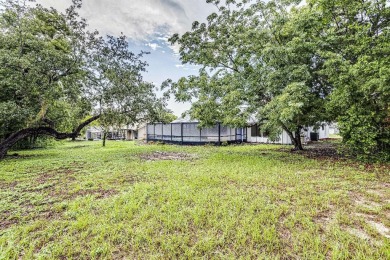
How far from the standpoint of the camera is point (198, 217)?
10.7ft

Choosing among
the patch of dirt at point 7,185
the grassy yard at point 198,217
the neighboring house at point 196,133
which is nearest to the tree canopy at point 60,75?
the patch of dirt at point 7,185

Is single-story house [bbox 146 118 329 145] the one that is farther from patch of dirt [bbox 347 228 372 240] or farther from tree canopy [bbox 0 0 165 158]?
patch of dirt [bbox 347 228 372 240]

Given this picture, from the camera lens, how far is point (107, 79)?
10391 mm

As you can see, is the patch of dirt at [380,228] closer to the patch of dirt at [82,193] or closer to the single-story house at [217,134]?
the patch of dirt at [82,193]

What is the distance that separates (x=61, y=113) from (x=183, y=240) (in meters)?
12.2

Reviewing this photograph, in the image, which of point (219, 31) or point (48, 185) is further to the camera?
point (219, 31)

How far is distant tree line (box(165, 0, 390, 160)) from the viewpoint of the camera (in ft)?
24.0

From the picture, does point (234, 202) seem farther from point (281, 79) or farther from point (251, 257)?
point (281, 79)

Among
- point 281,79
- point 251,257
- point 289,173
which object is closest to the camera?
point 251,257

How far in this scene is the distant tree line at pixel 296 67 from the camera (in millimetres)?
7312

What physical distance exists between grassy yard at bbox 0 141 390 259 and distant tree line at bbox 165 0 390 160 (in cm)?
308

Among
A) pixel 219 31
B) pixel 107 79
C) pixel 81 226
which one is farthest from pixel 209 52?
pixel 81 226

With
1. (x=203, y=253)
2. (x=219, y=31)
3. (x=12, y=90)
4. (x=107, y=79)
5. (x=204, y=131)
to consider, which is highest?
(x=219, y=31)

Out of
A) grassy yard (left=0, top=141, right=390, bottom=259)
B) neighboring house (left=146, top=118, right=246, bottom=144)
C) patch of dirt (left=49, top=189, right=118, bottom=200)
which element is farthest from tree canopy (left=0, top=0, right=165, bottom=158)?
neighboring house (left=146, top=118, right=246, bottom=144)
